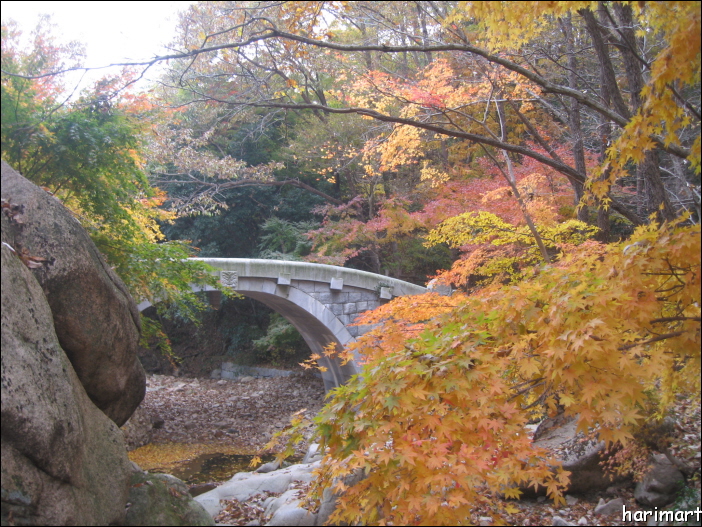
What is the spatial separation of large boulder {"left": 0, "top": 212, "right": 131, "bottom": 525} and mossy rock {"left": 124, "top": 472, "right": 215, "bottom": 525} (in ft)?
0.33

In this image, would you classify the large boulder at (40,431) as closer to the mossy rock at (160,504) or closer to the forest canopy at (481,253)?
the mossy rock at (160,504)

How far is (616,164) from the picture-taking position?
9.90 feet

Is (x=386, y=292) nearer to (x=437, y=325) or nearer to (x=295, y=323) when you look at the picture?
(x=295, y=323)

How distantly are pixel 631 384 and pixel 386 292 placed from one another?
314 inches

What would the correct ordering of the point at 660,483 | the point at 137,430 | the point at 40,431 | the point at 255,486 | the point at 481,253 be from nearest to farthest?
the point at 40,431, the point at 660,483, the point at 255,486, the point at 481,253, the point at 137,430

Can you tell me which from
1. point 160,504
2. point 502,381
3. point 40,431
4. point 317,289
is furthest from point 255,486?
point 317,289

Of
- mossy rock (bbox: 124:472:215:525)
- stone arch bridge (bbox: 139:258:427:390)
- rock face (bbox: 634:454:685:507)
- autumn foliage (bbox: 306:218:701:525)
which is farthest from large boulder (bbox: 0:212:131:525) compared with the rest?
stone arch bridge (bbox: 139:258:427:390)

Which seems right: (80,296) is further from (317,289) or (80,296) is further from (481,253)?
(317,289)

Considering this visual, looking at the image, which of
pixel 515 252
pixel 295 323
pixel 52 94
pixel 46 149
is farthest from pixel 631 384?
pixel 295 323

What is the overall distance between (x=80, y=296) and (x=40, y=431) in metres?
1.14

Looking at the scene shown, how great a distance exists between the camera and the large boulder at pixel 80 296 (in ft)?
9.57

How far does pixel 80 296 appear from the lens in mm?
3400

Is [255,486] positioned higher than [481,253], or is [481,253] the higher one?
[481,253]

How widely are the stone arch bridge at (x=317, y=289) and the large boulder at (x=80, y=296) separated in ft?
16.7
